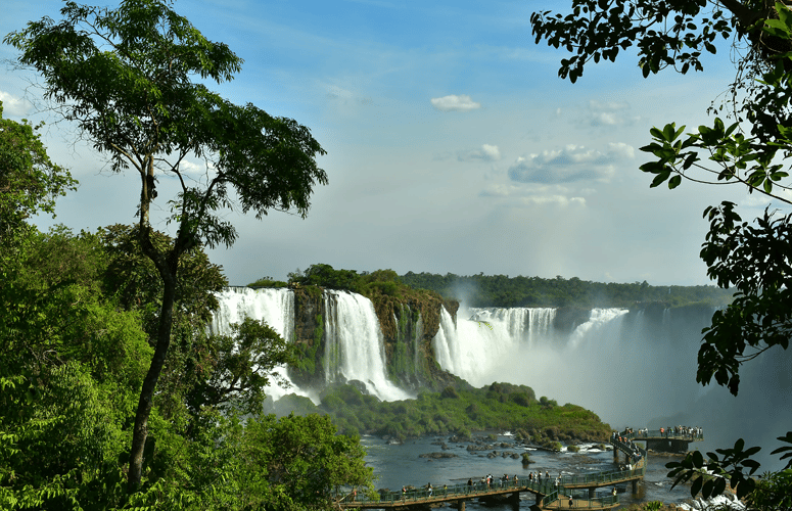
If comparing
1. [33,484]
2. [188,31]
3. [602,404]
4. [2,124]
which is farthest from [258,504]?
[602,404]

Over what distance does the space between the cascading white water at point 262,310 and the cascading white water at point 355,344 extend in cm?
297

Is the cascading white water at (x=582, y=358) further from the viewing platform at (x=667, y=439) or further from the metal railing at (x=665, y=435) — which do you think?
the metal railing at (x=665, y=435)

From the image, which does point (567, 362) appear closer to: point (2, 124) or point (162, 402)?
point (162, 402)

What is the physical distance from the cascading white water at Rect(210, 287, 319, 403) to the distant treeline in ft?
199

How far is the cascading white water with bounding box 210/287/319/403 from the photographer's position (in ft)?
112

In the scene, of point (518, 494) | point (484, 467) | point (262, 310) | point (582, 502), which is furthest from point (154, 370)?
point (262, 310)

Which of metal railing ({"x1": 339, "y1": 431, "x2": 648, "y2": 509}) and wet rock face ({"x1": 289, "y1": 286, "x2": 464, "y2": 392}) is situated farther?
wet rock face ({"x1": 289, "y1": 286, "x2": 464, "y2": 392})

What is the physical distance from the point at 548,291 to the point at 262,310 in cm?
7354

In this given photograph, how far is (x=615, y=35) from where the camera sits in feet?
15.2

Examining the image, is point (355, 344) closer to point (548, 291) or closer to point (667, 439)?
point (667, 439)

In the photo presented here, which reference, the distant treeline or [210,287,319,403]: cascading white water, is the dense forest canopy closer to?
the distant treeline

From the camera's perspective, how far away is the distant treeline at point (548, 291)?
3920 inches

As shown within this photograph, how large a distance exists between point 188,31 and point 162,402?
8921mm

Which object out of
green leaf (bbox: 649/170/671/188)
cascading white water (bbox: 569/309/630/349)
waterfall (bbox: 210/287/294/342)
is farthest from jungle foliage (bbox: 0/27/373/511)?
cascading white water (bbox: 569/309/630/349)
